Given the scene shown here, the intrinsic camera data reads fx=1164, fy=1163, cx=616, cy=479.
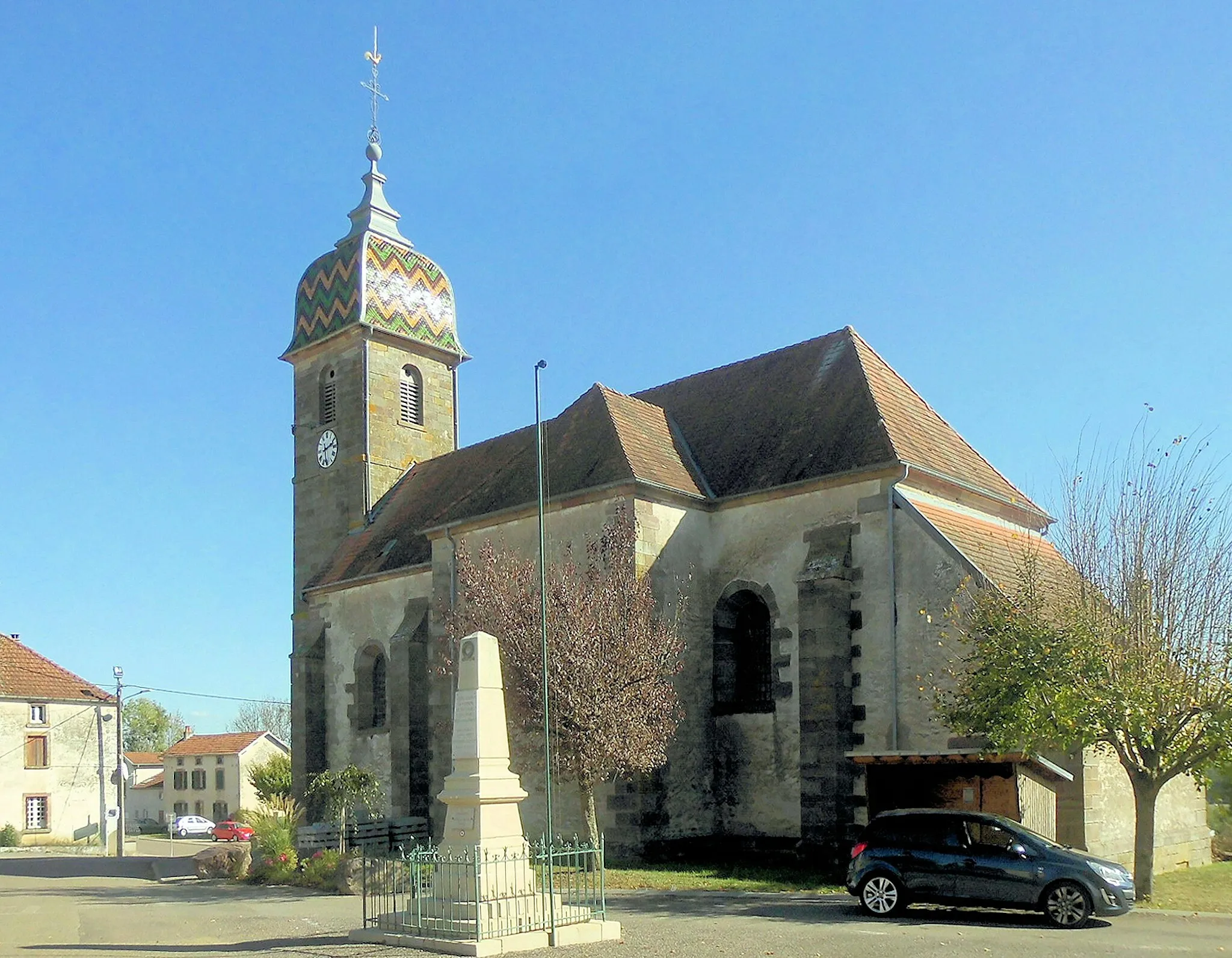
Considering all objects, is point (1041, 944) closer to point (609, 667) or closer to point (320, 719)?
point (609, 667)

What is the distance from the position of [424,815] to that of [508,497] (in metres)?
7.23

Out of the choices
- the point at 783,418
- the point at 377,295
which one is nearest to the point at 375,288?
the point at 377,295

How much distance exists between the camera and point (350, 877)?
56.7ft

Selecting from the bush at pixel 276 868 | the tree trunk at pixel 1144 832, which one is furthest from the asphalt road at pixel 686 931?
the bush at pixel 276 868

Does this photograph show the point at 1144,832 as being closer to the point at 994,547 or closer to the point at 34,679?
the point at 994,547

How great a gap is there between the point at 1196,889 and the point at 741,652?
8154 millimetres

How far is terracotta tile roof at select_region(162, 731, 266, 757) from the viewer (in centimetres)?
6209

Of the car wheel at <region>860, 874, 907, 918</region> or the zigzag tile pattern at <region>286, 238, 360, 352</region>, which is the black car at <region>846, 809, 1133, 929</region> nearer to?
the car wheel at <region>860, 874, 907, 918</region>

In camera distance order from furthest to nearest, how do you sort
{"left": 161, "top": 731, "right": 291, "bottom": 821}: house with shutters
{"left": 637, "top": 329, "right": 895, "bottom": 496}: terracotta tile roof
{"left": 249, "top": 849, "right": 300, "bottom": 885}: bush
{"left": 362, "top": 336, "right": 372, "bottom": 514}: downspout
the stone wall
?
{"left": 161, "top": 731, "right": 291, "bottom": 821}: house with shutters, {"left": 362, "top": 336, "right": 372, "bottom": 514}: downspout, {"left": 637, "top": 329, "right": 895, "bottom": 496}: terracotta tile roof, {"left": 249, "top": 849, "right": 300, "bottom": 885}: bush, the stone wall

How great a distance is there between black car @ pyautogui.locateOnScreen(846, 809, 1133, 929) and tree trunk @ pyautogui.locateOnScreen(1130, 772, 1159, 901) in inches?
62.7

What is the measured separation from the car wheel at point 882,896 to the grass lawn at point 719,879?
7.71ft

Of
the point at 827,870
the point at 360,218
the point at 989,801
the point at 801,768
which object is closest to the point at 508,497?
the point at 801,768

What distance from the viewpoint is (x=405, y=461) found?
107 ft

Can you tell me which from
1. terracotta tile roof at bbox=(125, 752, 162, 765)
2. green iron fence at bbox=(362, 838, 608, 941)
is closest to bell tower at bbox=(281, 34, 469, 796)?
green iron fence at bbox=(362, 838, 608, 941)
